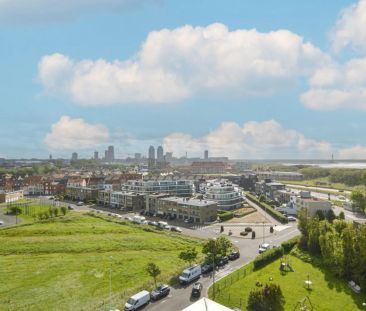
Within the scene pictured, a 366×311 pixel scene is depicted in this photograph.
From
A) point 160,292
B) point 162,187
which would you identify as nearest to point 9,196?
point 162,187

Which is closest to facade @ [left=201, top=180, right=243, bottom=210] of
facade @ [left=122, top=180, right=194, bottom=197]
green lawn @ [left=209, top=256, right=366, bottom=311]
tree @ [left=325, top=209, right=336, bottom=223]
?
facade @ [left=122, top=180, right=194, bottom=197]

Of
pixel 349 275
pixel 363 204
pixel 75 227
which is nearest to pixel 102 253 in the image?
pixel 75 227

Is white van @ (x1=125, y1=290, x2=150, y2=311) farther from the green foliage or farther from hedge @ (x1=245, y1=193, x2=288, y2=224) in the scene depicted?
hedge @ (x1=245, y1=193, x2=288, y2=224)

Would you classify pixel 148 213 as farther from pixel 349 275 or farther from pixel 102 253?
pixel 349 275

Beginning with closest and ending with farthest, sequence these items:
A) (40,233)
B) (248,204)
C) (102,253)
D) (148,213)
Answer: (102,253)
(40,233)
(148,213)
(248,204)

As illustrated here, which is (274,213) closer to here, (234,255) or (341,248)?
(234,255)

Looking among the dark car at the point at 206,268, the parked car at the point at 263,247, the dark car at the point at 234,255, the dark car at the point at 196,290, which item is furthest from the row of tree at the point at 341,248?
the dark car at the point at 196,290
